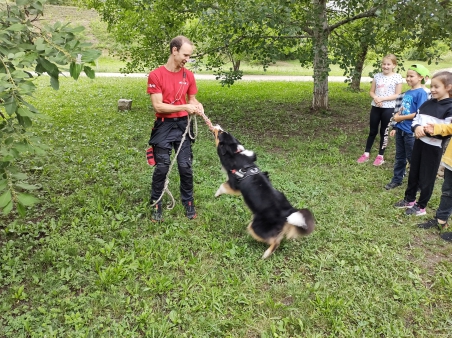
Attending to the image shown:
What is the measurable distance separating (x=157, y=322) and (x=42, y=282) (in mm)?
1218

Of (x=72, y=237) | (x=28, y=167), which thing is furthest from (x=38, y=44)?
(x=28, y=167)

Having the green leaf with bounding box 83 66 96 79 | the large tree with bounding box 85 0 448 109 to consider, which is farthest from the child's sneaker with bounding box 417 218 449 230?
the green leaf with bounding box 83 66 96 79

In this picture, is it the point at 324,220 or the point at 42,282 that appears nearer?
the point at 42,282

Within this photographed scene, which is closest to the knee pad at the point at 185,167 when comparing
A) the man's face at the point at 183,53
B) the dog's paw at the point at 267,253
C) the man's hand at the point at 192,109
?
the man's hand at the point at 192,109

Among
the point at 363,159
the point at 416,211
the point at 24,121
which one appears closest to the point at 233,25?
the point at 363,159

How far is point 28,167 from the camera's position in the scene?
17.7ft

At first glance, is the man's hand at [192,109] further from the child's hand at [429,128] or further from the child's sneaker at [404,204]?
the child's sneaker at [404,204]

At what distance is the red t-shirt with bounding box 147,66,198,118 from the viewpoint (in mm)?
3621

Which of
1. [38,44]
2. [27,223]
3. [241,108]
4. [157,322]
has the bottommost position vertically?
[157,322]

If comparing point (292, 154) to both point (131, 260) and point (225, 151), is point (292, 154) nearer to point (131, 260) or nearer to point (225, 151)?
point (225, 151)

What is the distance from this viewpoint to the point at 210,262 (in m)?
3.40

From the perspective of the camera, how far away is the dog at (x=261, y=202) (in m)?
3.26

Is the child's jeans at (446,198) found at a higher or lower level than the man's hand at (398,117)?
lower

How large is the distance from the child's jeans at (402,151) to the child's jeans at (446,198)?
931mm
